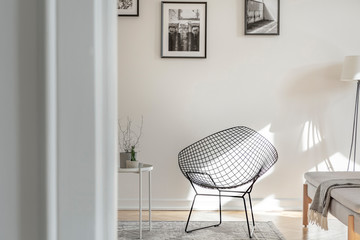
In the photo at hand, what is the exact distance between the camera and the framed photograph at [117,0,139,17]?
436cm

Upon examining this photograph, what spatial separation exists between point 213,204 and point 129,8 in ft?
7.30

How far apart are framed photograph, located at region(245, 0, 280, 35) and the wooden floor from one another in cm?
188

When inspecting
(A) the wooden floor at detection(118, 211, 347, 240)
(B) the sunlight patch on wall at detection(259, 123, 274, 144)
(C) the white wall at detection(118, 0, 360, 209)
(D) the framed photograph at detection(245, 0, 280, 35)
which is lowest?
(A) the wooden floor at detection(118, 211, 347, 240)

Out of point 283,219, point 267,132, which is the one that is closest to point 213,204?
point 283,219

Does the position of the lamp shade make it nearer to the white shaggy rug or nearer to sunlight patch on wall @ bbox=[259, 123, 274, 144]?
sunlight patch on wall @ bbox=[259, 123, 274, 144]

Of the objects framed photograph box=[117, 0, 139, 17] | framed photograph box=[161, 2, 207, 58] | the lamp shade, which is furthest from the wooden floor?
framed photograph box=[117, 0, 139, 17]

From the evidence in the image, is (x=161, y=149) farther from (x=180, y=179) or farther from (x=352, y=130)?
(x=352, y=130)

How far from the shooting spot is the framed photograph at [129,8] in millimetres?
4363

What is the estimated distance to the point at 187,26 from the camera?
174 inches

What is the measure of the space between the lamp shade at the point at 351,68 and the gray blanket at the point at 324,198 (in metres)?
1.22

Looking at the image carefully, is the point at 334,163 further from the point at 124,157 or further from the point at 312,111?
the point at 124,157

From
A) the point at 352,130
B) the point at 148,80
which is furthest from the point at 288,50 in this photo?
the point at 148,80

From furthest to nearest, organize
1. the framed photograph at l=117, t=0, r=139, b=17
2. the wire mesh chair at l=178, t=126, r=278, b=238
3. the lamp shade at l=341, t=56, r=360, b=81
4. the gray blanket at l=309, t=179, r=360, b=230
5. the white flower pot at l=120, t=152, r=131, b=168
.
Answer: the framed photograph at l=117, t=0, r=139, b=17, the wire mesh chair at l=178, t=126, r=278, b=238, the lamp shade at l=341, t=56, r=360, b=81, the white flower pot at l=120, t=152, r=131, b=168, the gray blanket at l=309, t=179, r=360, b=230

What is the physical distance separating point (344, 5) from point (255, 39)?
1000 millimetres
